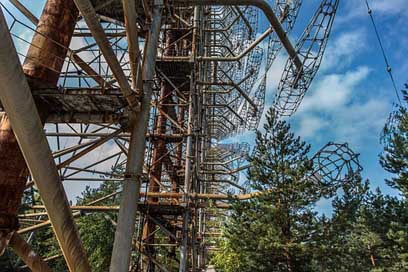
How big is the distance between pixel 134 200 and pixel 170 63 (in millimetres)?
8326

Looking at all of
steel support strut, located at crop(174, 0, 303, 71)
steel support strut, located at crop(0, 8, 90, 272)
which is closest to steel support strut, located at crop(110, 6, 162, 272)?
steel support strut, located at crop(0, 8, 90, 272)

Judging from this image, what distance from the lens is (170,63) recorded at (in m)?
12.3

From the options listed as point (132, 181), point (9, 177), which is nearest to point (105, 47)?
point (132, 181)

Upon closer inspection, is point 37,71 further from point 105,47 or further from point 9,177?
point 9,177

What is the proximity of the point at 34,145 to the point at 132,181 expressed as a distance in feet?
7.51

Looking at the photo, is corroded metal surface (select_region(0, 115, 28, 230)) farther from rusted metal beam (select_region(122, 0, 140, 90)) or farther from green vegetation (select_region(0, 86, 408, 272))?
green vegetation (select_region(0, 86, 408, 272))

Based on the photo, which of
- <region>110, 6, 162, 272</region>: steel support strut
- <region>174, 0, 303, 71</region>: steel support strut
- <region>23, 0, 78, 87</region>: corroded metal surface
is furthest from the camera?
<region>174, 0, 303, 71</region>: steel support strut

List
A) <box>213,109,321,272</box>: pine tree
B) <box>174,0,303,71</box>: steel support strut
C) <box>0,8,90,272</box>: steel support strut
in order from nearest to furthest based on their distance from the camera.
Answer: <box>0,8,90,272</box>: steel support strut → <box>174,0,303,71</box>: steel support strut → <box>213,109,321,272</box>: pine tree

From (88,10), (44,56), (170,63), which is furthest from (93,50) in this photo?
(170,63)

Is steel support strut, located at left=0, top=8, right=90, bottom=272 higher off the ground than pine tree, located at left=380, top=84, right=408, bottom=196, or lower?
lower

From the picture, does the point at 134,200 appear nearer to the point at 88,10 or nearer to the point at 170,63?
the point at 88,10

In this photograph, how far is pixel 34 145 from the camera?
2.82 metres

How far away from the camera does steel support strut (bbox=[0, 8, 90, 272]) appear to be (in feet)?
7.88

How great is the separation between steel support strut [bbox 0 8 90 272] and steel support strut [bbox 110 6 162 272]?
36.7 inches
